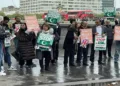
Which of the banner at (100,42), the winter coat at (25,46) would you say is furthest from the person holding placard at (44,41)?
the banner at (100,42)

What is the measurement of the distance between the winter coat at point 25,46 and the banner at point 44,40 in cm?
35

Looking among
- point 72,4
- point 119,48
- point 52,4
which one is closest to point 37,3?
point 52,4

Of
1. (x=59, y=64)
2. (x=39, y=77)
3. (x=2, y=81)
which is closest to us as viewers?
(x=2, y=81)

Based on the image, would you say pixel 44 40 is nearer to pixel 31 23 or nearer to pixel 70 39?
pixel 31 23

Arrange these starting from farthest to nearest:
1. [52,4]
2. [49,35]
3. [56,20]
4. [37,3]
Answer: [52,4] < [37,3] < [56,20] < [49,35]

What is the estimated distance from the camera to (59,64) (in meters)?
13.7

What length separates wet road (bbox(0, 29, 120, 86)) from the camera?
32.8ft

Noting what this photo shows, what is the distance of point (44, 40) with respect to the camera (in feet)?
38.6

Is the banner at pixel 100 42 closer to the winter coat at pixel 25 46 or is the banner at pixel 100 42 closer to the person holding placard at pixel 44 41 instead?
the person holding placard at pixel 44 41

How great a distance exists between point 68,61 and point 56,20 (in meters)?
1.99

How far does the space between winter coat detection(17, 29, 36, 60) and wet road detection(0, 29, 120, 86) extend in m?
0.52

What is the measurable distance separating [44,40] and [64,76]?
1417mm

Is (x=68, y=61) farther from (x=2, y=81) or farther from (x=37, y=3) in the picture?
(x=37, y=3)

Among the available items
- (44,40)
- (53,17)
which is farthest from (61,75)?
(53,17)
